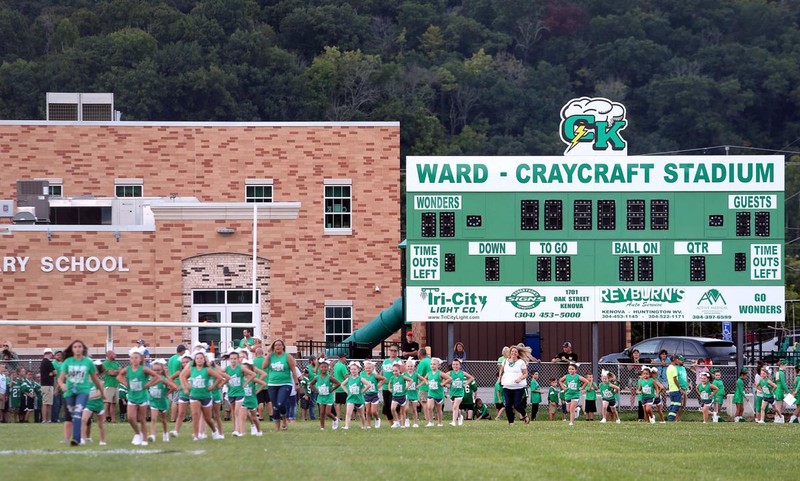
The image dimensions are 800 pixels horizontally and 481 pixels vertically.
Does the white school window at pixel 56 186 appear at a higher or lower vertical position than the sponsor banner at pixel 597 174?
higher

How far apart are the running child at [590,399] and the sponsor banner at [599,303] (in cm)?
224

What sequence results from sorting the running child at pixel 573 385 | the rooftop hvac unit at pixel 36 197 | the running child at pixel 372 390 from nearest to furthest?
the running child at pixel 372 390 → the running child at pixel 573 385 → the rooftop hvac unit at pixel 36 197

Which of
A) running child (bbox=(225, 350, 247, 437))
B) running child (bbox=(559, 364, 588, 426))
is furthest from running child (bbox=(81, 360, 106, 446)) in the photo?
running child (bbox=(559, 364, 588, 426))

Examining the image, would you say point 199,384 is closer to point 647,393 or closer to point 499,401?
point 499,401

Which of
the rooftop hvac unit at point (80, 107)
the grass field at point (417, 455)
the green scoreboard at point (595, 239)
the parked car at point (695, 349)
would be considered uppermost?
the rooftop hvac unit at point (80, 107)

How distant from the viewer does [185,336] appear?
4225 cm

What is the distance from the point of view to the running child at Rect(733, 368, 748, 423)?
35.2 meters

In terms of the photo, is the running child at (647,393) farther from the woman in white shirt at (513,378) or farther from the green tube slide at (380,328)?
the green tube slide at (380,328)

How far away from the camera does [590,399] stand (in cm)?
3478

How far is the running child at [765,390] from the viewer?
111 ft

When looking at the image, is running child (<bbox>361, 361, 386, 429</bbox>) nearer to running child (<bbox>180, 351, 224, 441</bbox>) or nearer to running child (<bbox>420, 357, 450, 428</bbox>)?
running child (<bbox>420, 357, 450, 428</bbox>)

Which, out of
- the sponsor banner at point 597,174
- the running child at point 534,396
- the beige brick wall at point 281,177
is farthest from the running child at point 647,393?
the beige brick wall at point 281,177

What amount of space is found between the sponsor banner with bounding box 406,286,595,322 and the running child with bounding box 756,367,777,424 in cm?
446

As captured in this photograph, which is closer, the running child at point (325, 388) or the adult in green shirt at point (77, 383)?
the adult in green shirt at point (77, 383)
